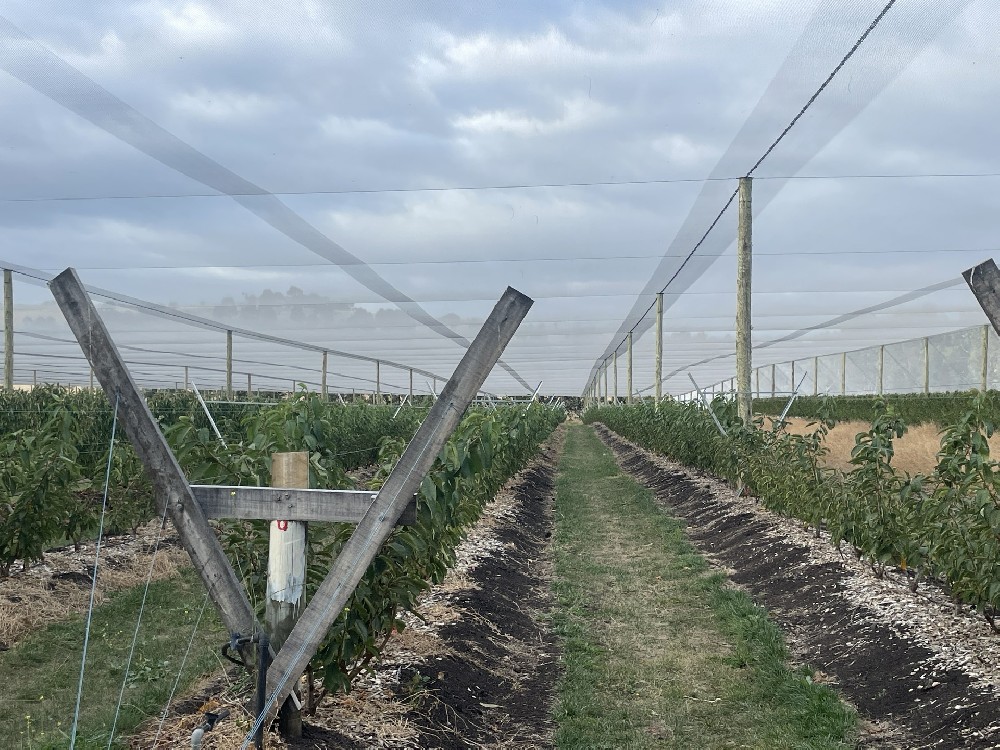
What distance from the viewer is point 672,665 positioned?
220 inches

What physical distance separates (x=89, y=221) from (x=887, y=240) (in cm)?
1383

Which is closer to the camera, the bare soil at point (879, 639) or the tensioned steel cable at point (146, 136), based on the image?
the bare soil at point (879, 639)

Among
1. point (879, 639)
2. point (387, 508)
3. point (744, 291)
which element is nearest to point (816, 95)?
Answer: point (744, 291)

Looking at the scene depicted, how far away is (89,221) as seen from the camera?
1387cm

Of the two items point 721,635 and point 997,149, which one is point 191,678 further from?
point 997,149

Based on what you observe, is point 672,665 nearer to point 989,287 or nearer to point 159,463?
point 989,287

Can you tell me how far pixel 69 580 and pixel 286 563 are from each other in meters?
4.24

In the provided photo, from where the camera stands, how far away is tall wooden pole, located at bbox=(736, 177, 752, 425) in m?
12.4

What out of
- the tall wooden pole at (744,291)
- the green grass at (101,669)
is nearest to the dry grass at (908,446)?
the tall wooden pole at (744,291)

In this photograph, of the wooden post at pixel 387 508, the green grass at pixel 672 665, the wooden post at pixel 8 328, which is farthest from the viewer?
the wooden post at pixel 8 328

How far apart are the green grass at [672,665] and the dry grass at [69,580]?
320 centimetres

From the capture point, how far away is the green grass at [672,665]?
14.7 feet

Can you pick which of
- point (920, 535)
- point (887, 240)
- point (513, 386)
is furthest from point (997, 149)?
point (513, 386)

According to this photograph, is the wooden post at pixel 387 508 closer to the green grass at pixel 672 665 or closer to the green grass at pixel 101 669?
the green grass at pixel 101 669
